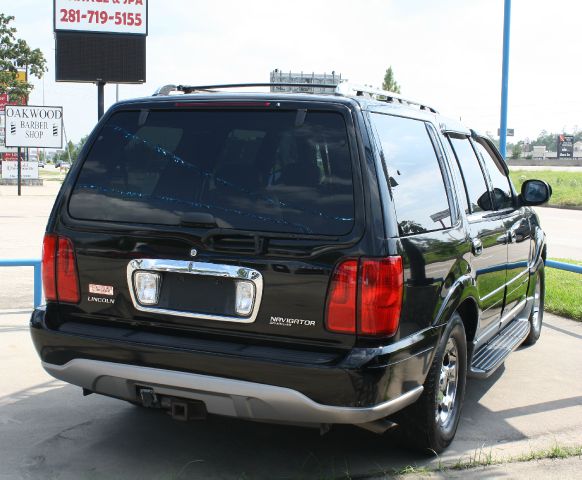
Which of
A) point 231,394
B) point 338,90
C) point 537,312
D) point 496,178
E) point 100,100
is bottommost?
point 537,312

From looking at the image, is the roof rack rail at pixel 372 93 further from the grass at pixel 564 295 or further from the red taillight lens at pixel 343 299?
the grass at pixel 564 295

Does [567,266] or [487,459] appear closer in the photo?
[487,459]

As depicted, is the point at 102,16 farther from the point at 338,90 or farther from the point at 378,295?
the point at 378,295

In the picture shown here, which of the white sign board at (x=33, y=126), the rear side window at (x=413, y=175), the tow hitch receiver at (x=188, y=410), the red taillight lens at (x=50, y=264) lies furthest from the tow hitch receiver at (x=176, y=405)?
the white sign board at (x=33, y=126)

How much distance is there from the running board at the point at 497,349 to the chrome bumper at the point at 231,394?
113 centimetres

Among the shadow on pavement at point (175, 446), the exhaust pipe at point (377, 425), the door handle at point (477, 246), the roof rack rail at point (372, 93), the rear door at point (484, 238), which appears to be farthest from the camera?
the rear door at point (484, 238)

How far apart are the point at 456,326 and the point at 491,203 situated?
1398 mm

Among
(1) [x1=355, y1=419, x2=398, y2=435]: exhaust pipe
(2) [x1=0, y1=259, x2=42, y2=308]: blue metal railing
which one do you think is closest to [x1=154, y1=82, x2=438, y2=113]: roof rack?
(1) [x1=355, y1=419, x2=398, y2=435]: exhaust pipe

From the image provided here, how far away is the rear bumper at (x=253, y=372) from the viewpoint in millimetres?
3330

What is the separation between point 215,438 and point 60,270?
1.35 meters

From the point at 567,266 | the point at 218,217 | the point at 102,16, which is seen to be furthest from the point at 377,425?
the point at 102,16

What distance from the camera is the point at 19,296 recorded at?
346 inches

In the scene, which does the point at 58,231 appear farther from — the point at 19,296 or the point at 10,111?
the point at 10,111

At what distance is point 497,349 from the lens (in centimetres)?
521
